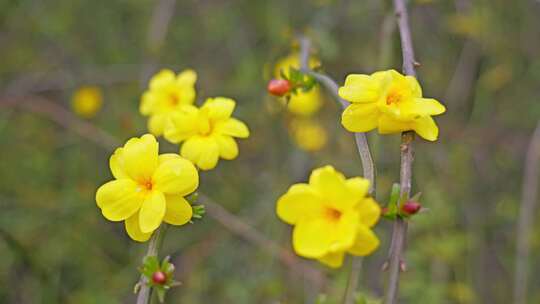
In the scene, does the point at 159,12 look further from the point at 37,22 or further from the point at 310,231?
the point at 310,231

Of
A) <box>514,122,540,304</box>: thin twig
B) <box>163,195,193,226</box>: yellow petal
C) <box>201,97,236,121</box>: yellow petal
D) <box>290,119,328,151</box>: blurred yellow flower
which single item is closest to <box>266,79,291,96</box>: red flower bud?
<box>201,97,236,121</box>: yellow petal

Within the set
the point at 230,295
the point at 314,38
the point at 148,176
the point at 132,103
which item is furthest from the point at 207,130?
the point at 132,103

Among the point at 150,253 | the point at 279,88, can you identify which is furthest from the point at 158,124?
the point at 150,253

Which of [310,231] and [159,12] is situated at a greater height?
[159,12]

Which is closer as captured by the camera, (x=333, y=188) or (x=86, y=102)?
(x=333, y=188)

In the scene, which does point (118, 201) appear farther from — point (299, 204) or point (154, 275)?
point (299, 204)

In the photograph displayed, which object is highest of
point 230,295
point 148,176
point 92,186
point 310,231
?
point 92,186

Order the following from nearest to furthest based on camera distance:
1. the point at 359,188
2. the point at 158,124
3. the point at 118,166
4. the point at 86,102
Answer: the point at 359,188 < the point at 118,166 < the point at 158,124 < the point at 86,102

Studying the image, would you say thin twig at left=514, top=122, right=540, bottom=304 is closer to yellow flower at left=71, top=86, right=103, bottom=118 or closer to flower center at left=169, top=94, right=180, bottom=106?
flower center at left=169, top=94, right=180, bottom=106
